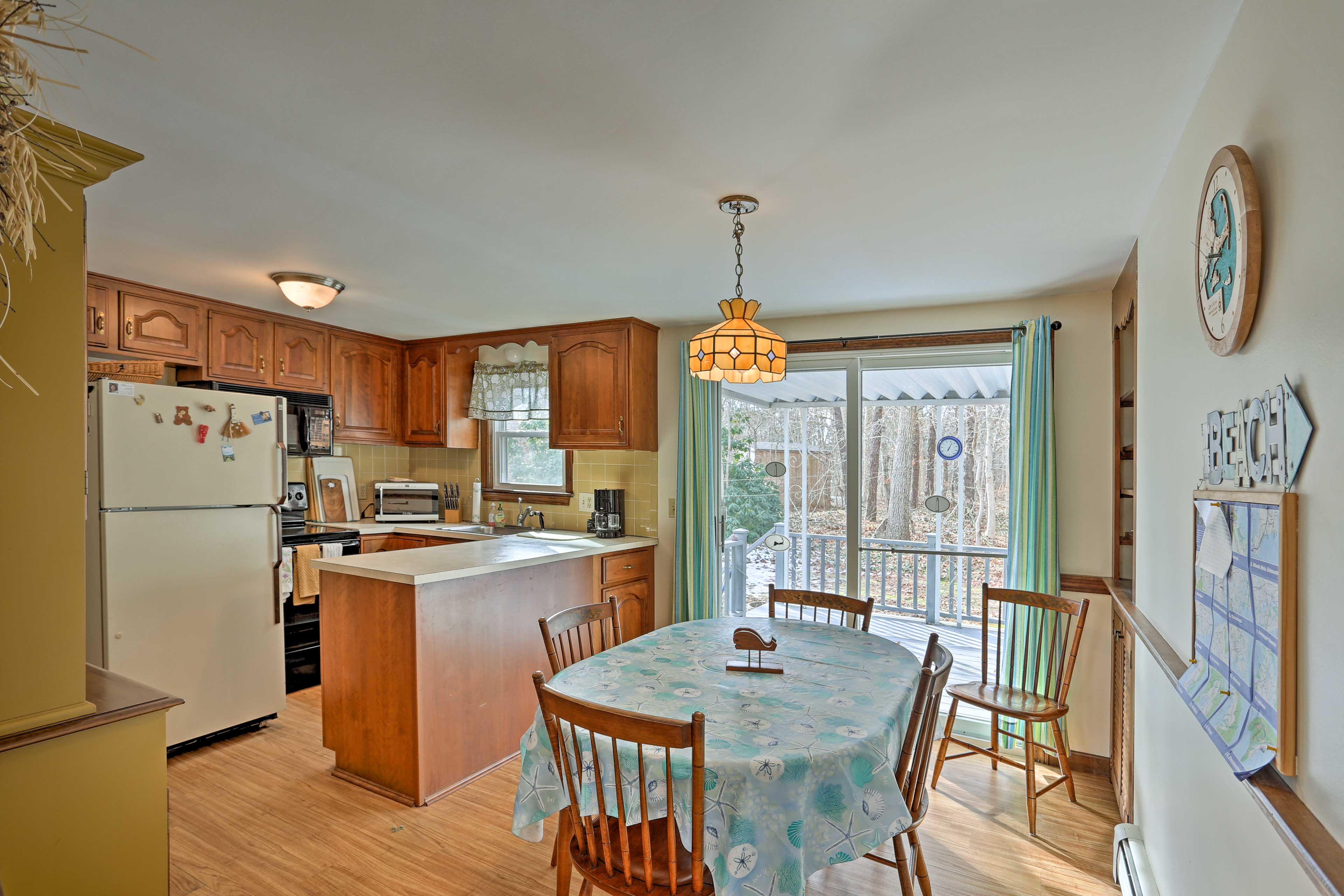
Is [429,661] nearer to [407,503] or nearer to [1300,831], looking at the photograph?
[407,503]

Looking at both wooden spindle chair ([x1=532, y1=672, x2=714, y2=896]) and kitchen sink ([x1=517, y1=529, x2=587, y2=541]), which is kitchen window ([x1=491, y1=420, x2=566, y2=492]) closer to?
kitchen sink ([x1=517, y1=529, x2=587, y2=541])

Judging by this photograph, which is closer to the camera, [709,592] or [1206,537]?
[1206,537]

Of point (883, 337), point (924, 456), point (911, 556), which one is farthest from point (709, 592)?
point (883, 337)

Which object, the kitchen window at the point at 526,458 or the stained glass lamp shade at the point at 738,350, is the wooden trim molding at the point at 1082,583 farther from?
the kitchen window at the point at 526,458

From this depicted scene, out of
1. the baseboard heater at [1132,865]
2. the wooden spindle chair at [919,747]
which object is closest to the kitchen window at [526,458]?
the wooden spindle chair at [919,747]

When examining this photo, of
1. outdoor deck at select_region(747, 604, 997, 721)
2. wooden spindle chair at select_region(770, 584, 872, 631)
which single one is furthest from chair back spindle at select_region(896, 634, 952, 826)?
outdoor deck at select_region(747, 604, 997, 721)

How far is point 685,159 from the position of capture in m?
1.97

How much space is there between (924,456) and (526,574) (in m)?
2.30

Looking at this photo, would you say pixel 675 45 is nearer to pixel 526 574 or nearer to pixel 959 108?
pixel 959 108

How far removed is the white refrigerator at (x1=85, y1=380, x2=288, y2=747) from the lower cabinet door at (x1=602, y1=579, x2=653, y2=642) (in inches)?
73.4

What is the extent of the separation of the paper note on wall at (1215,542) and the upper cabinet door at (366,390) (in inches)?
187

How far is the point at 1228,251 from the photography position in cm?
132

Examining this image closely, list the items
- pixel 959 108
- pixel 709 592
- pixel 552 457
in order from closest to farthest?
pixel 959 108
pixel 709 592
pixel 552 457

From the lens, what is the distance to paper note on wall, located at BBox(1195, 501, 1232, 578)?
131 cm
